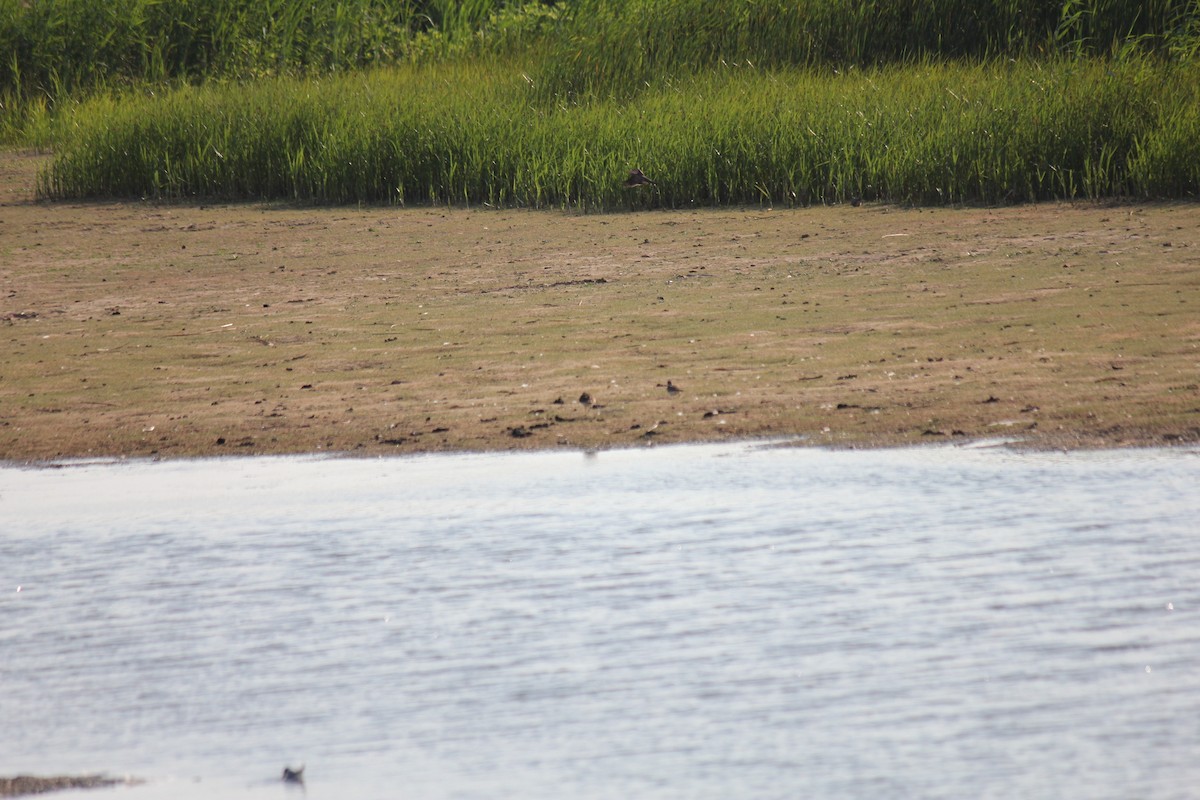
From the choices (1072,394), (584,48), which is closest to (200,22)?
(584,48)

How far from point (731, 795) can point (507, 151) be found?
9383 millimetres

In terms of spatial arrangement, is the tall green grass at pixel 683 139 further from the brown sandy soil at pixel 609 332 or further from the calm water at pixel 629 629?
the calm water at pixel 629 629

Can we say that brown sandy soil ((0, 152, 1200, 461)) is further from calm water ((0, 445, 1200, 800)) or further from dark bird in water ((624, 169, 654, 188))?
calm water ((0, 445, 1200, 800))

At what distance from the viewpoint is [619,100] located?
13.2 m

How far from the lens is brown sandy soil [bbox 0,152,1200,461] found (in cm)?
585

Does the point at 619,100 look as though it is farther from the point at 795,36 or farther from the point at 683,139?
the point at 683,139

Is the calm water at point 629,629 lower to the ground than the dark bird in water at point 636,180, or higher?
higher

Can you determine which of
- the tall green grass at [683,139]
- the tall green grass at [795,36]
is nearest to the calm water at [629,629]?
the tall green grass at [683,139]

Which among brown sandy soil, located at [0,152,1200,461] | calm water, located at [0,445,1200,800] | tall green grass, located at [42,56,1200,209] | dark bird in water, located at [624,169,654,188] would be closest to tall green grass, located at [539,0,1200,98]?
tall green grass, located at [42,56,1200,209]

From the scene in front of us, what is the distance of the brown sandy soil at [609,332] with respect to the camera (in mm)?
5848

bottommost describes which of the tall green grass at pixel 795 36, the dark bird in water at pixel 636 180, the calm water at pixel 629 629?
the dark bird in water at pixel 636 180

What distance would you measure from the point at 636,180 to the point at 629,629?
305 inches

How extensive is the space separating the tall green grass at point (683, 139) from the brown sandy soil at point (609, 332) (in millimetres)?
401

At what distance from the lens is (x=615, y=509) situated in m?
4.68
